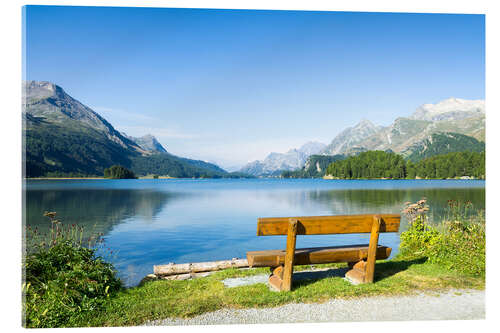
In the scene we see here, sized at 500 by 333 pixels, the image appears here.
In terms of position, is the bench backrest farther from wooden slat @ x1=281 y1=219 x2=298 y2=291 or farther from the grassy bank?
the grassy bank

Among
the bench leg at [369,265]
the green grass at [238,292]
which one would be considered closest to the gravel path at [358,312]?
the green grass at [238,292]

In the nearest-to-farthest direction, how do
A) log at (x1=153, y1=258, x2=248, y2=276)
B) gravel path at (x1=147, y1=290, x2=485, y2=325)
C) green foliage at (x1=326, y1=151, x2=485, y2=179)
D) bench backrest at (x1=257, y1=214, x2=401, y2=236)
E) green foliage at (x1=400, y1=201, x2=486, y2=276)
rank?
gravel path at (x1=147, y1=290, x2=485, y2=325) → bench backrest at (x1=257, y1=214, x2=401, y2=236) → green foliage at (x1=400, y1=201, x2=486, y2=276) → log at (x1=153, y1=258, x2=248, y2=276) → green foliage at (x1=326, y1=151, x2=485, y2=179)

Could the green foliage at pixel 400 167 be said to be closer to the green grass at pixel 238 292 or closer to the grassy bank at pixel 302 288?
the grassy bank at pixel 302 288

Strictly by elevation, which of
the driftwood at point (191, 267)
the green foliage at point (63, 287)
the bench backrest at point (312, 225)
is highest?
the bench backrest at point (312, 225)

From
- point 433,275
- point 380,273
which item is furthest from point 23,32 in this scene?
point 433,275

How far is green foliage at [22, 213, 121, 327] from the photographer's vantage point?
514cm

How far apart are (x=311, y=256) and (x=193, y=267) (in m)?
3.20

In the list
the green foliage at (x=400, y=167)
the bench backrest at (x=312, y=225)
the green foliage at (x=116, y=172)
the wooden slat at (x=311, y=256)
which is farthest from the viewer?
the green foliage at (x=116, y=172)

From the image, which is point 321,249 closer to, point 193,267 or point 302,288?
point 302,288

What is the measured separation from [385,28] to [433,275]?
323 inches

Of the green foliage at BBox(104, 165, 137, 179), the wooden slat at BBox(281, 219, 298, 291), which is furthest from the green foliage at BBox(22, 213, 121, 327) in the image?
the green foliage at BBox(104, 165, 137, 179)

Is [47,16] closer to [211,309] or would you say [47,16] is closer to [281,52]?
[211,309]

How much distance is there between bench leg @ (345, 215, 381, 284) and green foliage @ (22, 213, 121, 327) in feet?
15.4

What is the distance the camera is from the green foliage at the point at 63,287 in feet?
16.9
